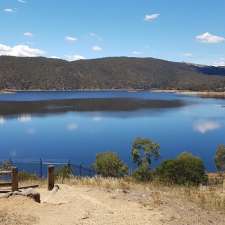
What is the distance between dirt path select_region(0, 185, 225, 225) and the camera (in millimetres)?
12477

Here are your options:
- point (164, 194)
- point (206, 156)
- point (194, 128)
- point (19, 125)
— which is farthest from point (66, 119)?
point (164, 194)

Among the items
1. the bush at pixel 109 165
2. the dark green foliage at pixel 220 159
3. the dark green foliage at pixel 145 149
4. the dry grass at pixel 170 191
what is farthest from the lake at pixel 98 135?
Answer: the dry grass at pixel 170 191

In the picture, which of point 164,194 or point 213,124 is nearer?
point 164,194

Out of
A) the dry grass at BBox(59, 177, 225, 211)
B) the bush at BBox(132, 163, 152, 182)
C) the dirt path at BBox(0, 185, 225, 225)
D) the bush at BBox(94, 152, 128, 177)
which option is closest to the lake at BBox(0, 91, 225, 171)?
the bush at BBox(94, 152, 128, 177)

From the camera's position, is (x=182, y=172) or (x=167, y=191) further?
(x=182, y=172)

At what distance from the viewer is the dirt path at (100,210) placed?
40.9 feet

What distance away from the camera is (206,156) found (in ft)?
231

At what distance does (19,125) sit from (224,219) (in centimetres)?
9742

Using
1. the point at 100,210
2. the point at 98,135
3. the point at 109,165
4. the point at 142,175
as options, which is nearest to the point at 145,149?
the point at 109,165

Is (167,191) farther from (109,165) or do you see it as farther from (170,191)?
(109,165)

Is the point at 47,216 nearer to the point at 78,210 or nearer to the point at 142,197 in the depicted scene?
the point at 78,210

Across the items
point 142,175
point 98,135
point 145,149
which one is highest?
point 142,175

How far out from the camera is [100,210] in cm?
1366

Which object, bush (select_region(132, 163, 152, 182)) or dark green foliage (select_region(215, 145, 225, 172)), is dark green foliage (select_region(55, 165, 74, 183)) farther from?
dark green foliage (select_region(215, 145, 225, 172))
